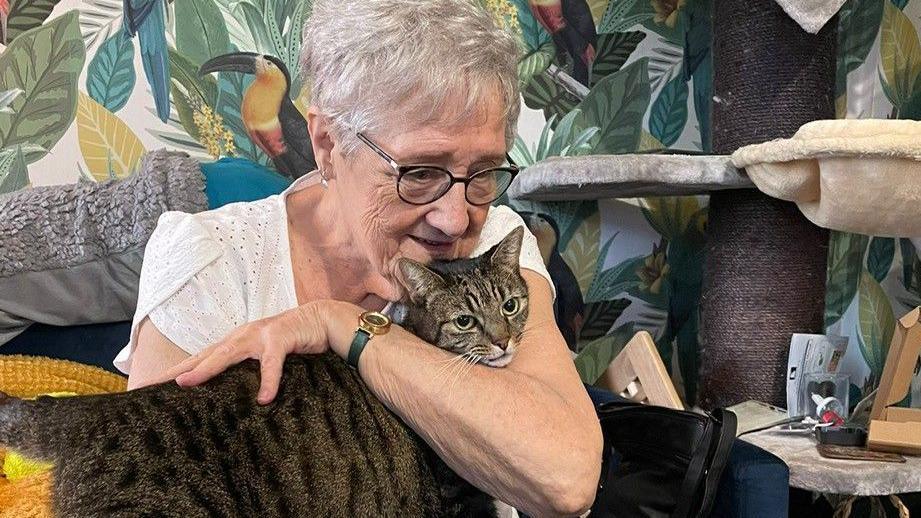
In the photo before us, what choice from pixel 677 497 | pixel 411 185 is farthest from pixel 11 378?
pixel 677 497

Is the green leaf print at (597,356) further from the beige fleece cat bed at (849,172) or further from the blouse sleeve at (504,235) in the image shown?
the blouse sleeve at (504,235)

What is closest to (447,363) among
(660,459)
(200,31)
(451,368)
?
(451,368)

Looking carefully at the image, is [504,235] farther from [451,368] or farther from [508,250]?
[451,368]

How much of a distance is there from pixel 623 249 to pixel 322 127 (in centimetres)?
131

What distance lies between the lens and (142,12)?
1.82 metres

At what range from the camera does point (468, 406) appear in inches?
35.6

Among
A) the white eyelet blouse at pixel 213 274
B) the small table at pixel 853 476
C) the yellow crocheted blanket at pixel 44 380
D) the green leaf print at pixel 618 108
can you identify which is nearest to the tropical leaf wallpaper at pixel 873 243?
the green leaf print at pixel 618 108

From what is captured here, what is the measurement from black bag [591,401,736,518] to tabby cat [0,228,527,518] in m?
0.32

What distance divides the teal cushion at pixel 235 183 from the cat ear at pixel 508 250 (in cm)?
62

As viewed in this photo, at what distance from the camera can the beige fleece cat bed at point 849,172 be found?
144cm

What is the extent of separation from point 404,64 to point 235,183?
0.76m

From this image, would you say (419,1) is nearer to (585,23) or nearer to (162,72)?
(162,72)

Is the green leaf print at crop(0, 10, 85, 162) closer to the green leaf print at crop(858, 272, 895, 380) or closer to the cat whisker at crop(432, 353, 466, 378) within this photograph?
the cat whisker at crop(432, 353, 466, 378)

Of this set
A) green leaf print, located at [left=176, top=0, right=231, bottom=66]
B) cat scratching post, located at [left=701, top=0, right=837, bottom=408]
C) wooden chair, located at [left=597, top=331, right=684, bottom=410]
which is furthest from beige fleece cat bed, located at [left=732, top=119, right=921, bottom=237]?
green leaf print, located at [left=176, top=0, right=231, bottom=66]
